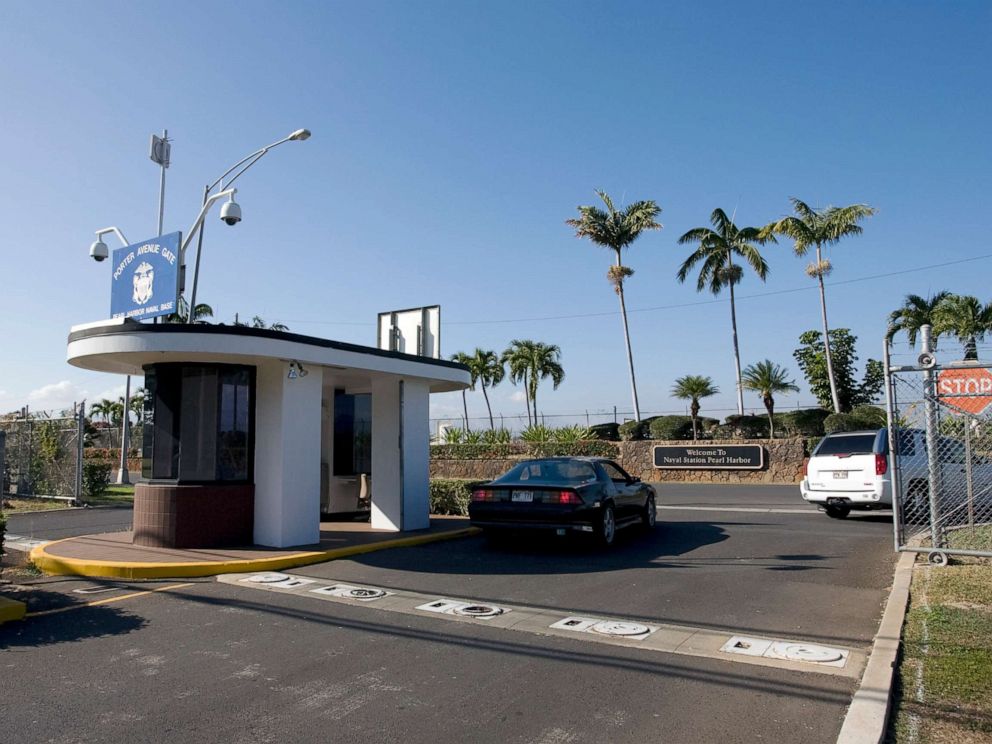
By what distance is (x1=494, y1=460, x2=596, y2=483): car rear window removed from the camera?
10.7 metres

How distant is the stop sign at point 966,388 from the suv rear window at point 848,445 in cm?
472

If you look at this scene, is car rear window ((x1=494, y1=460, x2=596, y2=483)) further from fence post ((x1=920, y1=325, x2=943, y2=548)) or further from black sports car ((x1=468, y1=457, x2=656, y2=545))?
fence post ((x1=920, y1=325, x2=943, y2=548))

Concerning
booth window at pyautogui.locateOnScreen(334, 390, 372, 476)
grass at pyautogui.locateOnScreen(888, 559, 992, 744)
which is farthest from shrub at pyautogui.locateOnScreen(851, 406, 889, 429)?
grass at pyautogui.locateOnScreen(888, 559, 992, 744)

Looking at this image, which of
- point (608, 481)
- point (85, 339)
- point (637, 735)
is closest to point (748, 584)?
point (608, 481)

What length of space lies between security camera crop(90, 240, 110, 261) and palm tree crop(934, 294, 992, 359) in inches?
1379

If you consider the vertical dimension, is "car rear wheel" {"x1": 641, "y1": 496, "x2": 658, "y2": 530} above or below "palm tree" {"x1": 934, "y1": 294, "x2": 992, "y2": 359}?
below

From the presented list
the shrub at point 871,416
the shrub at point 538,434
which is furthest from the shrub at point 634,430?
the shrub at point 871,416

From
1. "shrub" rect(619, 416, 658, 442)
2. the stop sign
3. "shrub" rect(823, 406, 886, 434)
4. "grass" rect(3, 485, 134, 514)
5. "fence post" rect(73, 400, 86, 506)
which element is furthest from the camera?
"shrub" rect(619, 416, 658, 442)

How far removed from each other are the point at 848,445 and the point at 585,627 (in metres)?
9.05

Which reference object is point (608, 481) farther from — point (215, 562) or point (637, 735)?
point (637, 735)

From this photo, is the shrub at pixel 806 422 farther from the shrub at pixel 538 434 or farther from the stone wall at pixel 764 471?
the shrub at pixel 538 434

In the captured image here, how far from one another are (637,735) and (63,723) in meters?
3.30

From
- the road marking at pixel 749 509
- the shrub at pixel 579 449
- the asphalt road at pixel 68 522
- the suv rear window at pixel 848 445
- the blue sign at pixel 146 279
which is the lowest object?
the road marking at pixel 749 509

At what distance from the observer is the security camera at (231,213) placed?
1317 cm
